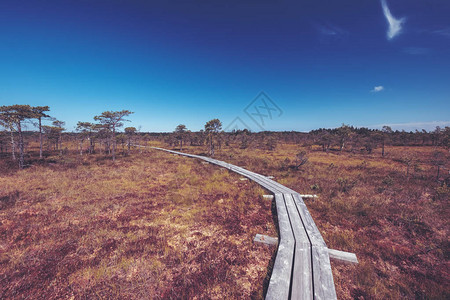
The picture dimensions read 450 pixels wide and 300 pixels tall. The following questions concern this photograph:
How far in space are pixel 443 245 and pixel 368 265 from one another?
11.4 ft

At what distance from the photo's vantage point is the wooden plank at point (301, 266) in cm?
341

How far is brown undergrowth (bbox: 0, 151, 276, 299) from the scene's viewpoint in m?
3.91

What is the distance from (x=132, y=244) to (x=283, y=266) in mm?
5335

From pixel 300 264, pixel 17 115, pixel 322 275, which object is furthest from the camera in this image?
pixel 17 115

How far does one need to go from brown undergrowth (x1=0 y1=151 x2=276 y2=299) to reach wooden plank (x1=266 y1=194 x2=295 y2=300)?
1.54ft

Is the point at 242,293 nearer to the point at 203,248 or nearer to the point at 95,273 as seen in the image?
the point at 203,248

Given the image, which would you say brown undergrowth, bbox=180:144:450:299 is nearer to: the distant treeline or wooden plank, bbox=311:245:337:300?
Answer: wooden plank, bbox=311:245:337:300

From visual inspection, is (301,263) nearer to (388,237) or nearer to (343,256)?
(343,256)

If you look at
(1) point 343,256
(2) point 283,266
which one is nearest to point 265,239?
(2) point 283,266

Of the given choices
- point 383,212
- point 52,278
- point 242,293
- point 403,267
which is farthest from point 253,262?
point 383,212

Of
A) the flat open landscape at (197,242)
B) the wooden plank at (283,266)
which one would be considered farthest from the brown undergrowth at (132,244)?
the wooden plank at (283,266)

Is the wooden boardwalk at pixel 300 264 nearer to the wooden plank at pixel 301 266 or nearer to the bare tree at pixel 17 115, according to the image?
the wooden plank at pixel 301 266

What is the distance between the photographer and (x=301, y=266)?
4078 mm

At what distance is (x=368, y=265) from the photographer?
4.40 metres
